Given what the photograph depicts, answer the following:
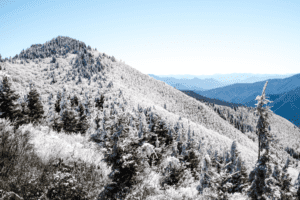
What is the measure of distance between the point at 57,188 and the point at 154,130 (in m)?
14.6

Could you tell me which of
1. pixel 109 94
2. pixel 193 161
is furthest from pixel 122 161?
pixel 109 94

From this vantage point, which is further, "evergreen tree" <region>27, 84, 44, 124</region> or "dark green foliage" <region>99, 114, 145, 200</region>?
"evergreen tree" <region>27, 84, 44, 124</region>

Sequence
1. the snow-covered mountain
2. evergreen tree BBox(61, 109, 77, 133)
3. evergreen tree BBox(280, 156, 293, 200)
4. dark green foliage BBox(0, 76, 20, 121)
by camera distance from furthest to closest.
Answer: the snow-covered mountain
evergreen tree BBox(61, 109, 77, 133)
evergreen tree BBox(280, 156, 293, 200)
dark green foliage BBox(0, 76, 20, 121)

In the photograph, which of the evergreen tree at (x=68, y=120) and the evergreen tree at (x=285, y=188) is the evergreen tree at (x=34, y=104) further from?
the evergreen tree at (x=285, y=188)

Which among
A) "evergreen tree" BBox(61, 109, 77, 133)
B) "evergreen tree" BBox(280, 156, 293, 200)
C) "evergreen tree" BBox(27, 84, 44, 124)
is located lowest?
"evergreen tree" BBox(280, 156, 293, 200)

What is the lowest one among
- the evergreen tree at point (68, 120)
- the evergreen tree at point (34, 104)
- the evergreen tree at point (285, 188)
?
the evergreen tree at point (285, 188)

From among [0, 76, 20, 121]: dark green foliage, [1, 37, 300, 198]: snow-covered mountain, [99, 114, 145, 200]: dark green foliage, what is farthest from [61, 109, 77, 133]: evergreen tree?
[99, 114, 145, 200]: dark green foliage

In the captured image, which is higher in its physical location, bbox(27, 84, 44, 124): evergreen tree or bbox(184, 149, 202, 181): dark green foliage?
bbox(27, 84, 44, 124): evergreen tree

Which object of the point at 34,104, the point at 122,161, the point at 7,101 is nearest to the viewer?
the point at 122,161

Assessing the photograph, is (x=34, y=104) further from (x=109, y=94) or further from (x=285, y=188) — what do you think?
(x=109, y=94)

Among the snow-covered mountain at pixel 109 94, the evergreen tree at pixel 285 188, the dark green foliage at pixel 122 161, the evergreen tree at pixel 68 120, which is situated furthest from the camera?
Result: the snow-covered mountain at pixel 109 94

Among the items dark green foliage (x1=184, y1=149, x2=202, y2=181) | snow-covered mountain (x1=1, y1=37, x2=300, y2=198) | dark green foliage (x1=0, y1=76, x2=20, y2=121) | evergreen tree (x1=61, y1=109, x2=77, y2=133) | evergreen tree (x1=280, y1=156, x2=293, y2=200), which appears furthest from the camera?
snow-covered mountain (x1=1, y1=37, x2=300, y2=198)

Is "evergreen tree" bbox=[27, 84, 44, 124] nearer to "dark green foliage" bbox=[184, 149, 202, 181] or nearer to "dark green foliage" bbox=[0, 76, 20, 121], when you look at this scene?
"dark green foliage" bbox=[0, 76, 20, 121]

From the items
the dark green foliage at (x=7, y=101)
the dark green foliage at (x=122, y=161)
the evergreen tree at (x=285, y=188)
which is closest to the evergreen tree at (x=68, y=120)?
the dark green foliage at (x=7, y=101)
